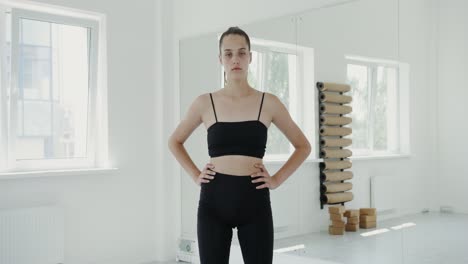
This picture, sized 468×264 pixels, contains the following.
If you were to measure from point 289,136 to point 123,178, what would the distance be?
251 cm

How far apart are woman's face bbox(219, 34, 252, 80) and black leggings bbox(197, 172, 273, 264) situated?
1.39 ft

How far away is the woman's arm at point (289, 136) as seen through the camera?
221cm

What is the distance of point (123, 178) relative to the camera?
177 inches

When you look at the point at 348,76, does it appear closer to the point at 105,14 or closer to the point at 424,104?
the point at 424,104

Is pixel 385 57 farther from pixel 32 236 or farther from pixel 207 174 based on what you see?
pixel 32 236

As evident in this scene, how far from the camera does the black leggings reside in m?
2.04

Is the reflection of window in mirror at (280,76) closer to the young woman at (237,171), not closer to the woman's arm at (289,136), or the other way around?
the woman's arm at (289,136)

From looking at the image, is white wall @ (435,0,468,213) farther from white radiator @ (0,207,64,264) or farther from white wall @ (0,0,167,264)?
white radiator @ (0,207,64,264)

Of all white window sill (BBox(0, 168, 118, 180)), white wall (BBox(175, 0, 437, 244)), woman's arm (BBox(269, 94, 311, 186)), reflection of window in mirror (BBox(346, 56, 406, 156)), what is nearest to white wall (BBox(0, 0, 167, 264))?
white window sill (BBox(0, 168, 118, 180))

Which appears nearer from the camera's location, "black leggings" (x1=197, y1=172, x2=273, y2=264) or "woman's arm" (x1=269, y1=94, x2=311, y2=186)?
"black leggings" (x1=197, y1=172, x2=273, y2=264)

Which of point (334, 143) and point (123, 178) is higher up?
point (334, 143)

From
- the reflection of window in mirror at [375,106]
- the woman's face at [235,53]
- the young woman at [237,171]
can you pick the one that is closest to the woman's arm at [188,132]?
the young woman at [237,171]

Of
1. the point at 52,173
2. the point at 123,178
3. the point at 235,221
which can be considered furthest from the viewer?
the point at 123,178

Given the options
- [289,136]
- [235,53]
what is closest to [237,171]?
[289,136]
